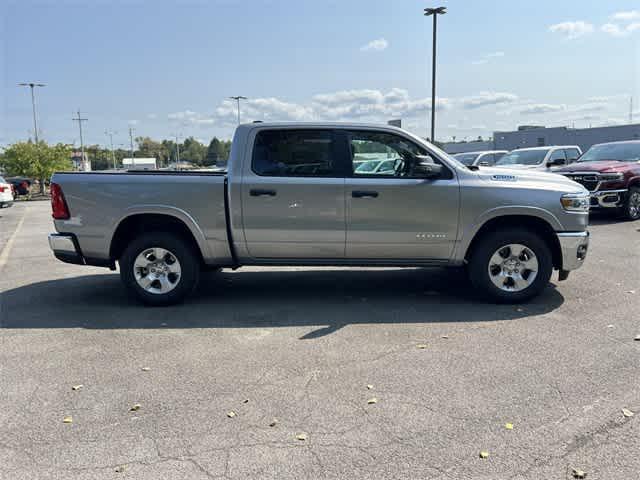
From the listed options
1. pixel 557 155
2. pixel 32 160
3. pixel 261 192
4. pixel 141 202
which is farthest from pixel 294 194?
pixel 32 160

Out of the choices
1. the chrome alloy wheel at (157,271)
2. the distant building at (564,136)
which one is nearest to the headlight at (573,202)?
the chrome alloy wheel at (157,271)

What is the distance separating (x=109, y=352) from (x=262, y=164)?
2.46 metres

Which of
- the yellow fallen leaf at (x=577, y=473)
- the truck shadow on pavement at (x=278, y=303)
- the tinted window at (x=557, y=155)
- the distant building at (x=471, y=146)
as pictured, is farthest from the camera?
the distant building at (x=471, y=146)

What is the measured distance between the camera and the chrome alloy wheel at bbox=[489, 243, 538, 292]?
5.61m

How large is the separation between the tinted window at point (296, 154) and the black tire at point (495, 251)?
6.14 feet

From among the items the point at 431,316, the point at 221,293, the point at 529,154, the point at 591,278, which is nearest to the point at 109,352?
the point at 221,293

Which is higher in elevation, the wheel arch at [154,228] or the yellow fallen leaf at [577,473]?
the wheel arch at [154,228]

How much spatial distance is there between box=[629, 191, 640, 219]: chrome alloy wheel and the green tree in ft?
112

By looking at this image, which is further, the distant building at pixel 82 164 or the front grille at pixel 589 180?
the distant building at pixel 82 164

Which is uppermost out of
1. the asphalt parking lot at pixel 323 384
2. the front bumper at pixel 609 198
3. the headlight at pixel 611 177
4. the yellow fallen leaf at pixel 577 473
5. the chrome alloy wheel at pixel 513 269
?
the headlight at pixel 611 177

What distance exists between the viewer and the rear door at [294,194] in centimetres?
546

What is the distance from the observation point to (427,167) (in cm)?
539

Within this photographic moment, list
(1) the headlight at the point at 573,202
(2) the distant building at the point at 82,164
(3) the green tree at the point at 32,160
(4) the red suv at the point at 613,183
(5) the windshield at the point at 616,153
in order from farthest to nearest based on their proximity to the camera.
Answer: (2) the distant building at the point at 82,164 → (3) the green tree at the point at 32,160 → (5) the windshield at the point at 616,153 → (4) the red suv at the point at 613,183 → (1) the headlight at the point at 573,202

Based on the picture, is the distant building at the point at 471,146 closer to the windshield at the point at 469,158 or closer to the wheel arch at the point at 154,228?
the windshield at the point at 469,158
